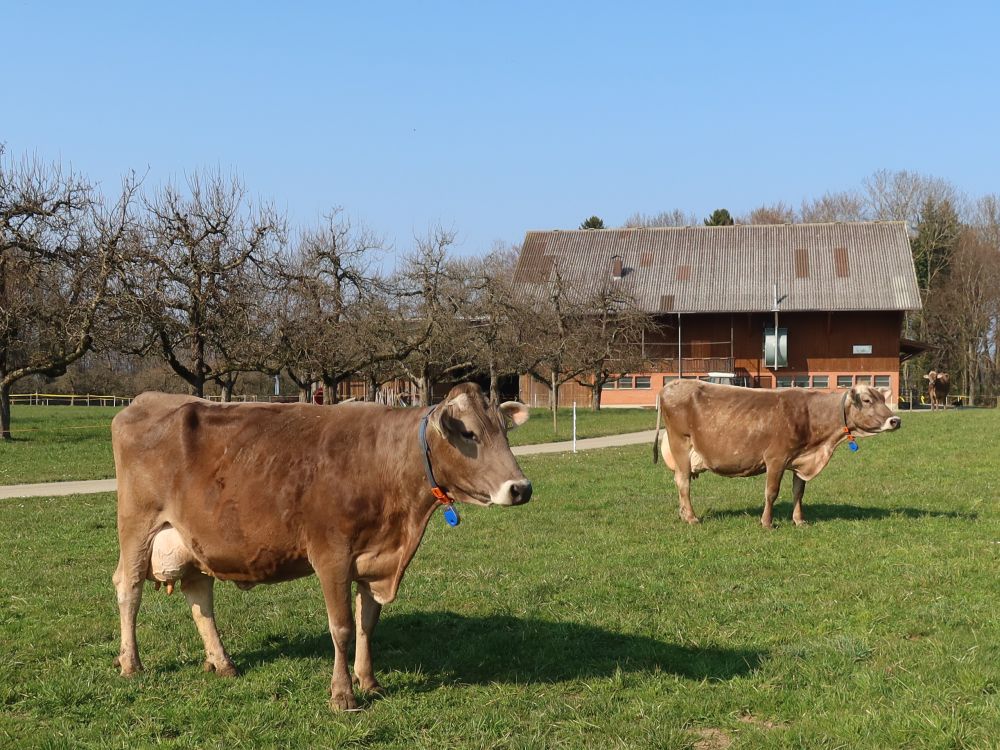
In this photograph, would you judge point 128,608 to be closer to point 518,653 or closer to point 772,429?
point 518,653

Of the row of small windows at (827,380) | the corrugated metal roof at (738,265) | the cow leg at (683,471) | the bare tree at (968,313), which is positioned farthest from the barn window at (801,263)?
the cow leg at (683,471)

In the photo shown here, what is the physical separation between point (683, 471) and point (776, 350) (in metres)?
45.2

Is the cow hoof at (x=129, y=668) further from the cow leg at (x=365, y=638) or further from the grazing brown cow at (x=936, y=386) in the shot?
the grazing brown cow at (x=936, y=386)

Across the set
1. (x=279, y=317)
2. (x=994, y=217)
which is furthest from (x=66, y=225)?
(x=994, y=217)

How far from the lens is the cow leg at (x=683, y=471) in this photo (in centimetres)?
1280

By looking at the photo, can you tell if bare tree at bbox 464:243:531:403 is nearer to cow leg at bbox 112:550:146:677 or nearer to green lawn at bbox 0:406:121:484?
green lawn at bbox 0:406:121:484

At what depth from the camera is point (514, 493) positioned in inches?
225

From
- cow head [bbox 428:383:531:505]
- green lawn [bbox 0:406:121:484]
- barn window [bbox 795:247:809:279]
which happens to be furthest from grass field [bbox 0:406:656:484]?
barn window [bbox 795:247:809:279]

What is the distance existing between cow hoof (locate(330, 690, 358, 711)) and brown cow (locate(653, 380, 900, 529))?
754 centimetres

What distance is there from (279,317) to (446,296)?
923 centimetres

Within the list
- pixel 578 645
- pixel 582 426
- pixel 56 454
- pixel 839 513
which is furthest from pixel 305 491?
pixel 582 426

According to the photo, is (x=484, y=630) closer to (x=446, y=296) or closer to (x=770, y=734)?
(x=770, y=734)

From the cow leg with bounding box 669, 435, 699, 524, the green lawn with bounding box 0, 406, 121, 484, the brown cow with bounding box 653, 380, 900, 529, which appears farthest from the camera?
the green lawn with bounding box 0, 406, 121, 484

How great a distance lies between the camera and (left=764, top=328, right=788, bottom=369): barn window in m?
56.3
